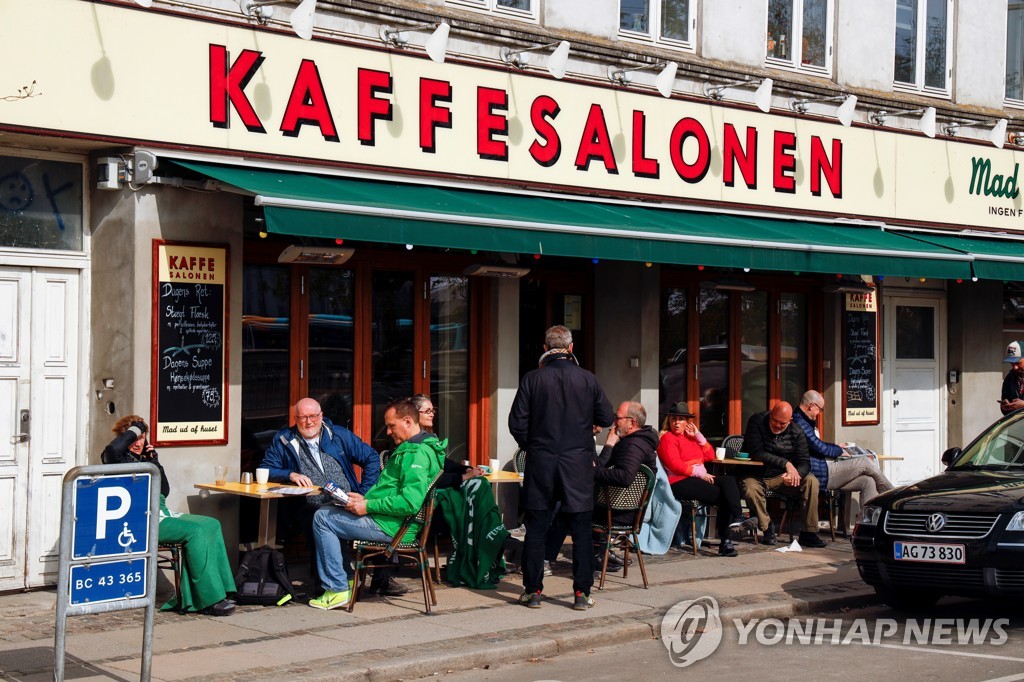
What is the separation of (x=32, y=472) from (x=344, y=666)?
3527mm

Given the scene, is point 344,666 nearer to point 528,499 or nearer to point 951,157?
point 528,499

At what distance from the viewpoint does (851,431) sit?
16234 millimetres

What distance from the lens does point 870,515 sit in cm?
995

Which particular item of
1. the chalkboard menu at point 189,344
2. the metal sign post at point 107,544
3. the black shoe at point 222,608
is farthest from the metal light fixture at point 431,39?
the metal sign post at point 107,544

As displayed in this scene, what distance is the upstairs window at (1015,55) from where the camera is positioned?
1808cm

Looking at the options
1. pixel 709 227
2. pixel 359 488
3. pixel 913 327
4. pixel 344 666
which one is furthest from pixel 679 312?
pixel 344 666

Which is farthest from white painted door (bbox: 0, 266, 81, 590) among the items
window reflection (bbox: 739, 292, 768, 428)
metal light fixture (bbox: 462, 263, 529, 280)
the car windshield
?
window reflection (bbox: 739, 292, 768, 428)

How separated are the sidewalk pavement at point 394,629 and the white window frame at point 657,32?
17.9 feet

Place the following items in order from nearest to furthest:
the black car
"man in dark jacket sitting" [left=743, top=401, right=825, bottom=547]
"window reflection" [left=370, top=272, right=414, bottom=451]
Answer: the black car < "window reflection" [left=370, top=272, right=414, bottom=451] < "man in dark jacket sitting" [left=743, top=401, right=825, bottom=547]

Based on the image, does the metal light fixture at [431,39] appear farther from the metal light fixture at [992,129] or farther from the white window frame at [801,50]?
the metal light fixture at [992,129]

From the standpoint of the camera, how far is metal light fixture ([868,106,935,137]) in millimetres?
15383

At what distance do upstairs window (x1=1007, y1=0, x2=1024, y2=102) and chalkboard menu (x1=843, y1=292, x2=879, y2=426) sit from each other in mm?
3931

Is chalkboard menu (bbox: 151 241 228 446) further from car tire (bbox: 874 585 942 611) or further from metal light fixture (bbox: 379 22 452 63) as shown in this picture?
car tire (bbox: 874 585 942 611)

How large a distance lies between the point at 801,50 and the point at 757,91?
1.73 meters
